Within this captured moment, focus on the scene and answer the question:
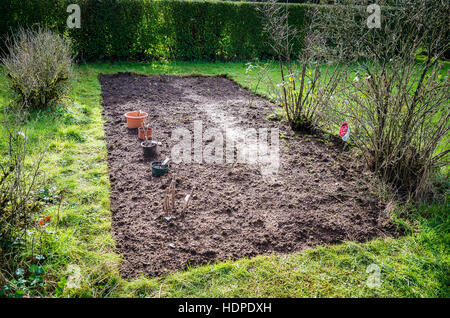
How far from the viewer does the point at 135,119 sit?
16.7 feet

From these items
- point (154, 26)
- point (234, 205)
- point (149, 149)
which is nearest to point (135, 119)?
point (149, 149)

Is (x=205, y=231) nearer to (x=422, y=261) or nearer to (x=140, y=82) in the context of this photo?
(x=422, y=261)

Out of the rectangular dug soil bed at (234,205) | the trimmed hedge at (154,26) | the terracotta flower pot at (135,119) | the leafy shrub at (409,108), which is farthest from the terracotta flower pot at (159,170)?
the trimmed hedge at (154,26)

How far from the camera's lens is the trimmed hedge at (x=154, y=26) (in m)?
8.60

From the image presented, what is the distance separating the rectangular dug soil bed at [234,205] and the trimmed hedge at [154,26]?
5413 mm

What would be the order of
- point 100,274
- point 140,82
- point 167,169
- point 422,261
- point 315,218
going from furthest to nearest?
point 140,82
point 167,169
point 315,218
point 422,261
point 100,274

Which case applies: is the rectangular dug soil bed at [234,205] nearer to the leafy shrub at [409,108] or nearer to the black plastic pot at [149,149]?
the black plastic pot at [149,149]

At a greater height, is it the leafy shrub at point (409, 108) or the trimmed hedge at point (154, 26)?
the trimmed hedge at point (154, 26)

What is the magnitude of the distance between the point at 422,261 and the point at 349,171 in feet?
5.24

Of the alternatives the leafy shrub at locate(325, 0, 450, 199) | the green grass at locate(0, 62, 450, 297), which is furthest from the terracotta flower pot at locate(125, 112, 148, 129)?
the leafy shrub at locate(325, 0, 450, 199)

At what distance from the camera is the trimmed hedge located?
338 inches

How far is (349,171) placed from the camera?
13.3 feet

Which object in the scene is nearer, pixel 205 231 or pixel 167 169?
pixel 205 231
